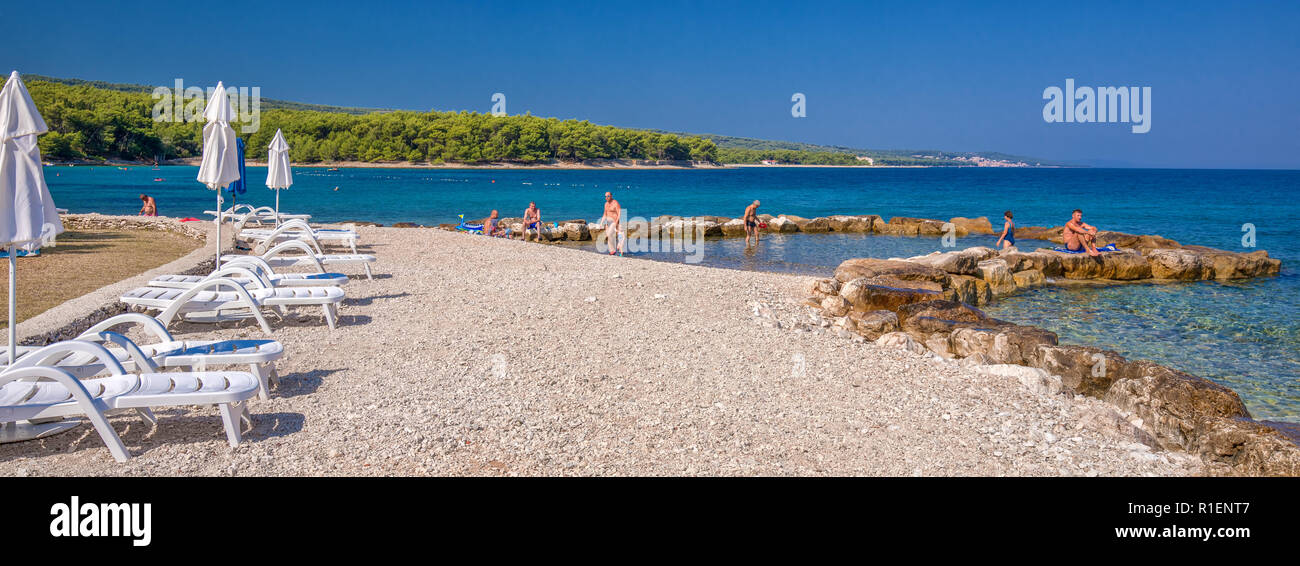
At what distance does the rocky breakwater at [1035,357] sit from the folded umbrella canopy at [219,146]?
24.9 ft

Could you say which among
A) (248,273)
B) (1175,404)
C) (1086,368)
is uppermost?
(248,273)

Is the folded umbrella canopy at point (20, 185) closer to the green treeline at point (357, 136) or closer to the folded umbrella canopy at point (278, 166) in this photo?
the folded umbrella canopy at point (278, 166)

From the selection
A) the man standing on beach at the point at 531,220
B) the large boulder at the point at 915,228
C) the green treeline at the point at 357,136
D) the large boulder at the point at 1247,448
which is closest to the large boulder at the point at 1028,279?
the large boulder at the point at 1247,448

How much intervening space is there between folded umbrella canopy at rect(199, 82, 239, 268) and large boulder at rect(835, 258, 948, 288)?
905 centimetres

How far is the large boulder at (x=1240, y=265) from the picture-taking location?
1769 cm

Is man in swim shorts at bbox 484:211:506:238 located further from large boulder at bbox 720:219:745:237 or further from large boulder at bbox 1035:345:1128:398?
large boulder at bbox 1035:345:1128:398

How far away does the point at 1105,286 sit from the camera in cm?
1623

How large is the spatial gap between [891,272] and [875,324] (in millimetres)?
3799

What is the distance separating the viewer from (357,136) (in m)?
123

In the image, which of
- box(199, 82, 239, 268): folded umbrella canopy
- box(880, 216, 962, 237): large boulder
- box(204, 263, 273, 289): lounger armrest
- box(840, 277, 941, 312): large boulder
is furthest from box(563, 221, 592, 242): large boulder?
box(204, 263, 273, 289): lounger armrest

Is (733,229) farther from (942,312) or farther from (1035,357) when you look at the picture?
(1035,357)

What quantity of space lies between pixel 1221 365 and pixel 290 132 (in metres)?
132

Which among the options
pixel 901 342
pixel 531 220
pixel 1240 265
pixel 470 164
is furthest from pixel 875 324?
pixel 470 164

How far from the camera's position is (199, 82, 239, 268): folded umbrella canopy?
9.28 meters
